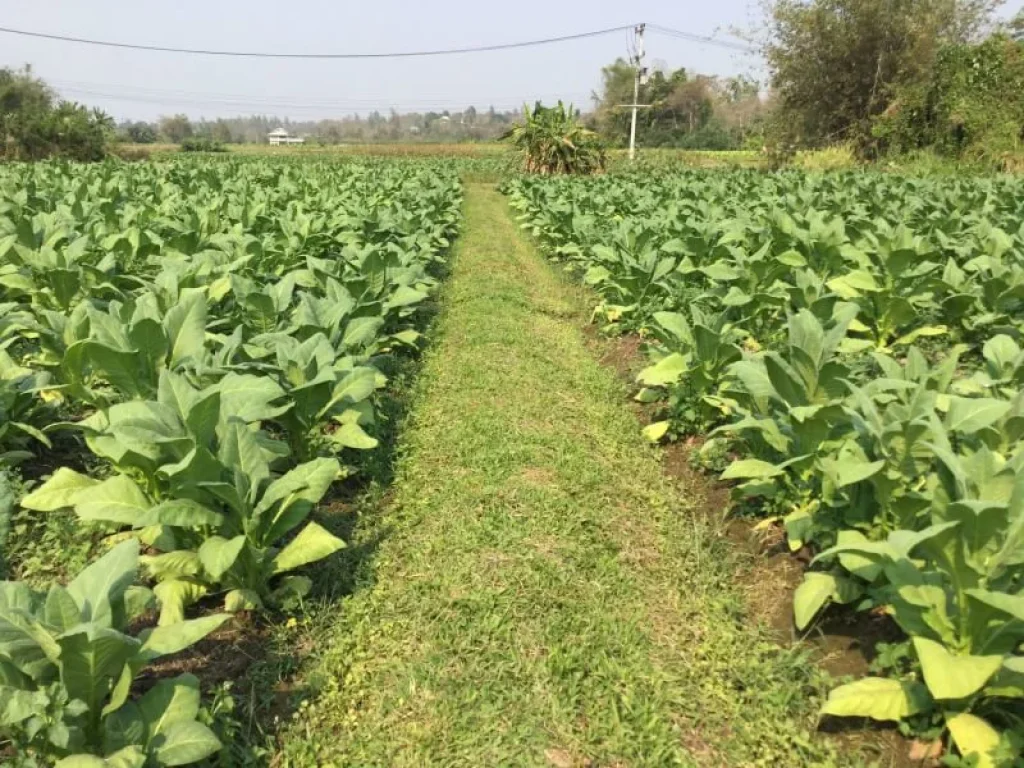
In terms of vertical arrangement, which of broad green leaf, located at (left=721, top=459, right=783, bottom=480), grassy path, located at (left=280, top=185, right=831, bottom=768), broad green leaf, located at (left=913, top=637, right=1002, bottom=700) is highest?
broad green leaf, located at (left=721, top=459, right=783, bottom=480)

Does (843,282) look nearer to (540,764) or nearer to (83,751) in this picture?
(540,764)

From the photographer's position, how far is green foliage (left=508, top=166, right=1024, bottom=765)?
220cm

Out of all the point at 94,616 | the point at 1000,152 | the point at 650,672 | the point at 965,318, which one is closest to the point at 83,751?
the point at 94,616

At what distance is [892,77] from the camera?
1267 inches

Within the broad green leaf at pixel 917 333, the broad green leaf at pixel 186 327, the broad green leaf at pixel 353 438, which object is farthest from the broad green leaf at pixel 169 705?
the broad green leaf at pixel 917 333

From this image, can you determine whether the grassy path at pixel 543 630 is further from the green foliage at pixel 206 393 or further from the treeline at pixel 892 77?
the treeline at pixel 892 77

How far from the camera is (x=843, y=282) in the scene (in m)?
5.98

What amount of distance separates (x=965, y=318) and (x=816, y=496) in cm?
370

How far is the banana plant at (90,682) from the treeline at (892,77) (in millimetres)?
29128

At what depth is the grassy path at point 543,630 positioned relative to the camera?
8.11ft

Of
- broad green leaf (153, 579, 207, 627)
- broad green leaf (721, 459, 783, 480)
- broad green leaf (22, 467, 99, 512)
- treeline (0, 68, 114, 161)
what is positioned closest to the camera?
broad green leaf (153, 579, 207, 627)

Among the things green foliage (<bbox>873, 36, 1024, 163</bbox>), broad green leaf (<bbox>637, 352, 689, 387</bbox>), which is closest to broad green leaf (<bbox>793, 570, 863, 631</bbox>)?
broad green leaf (<bbox>637, 352, 689, 387</bbox>)

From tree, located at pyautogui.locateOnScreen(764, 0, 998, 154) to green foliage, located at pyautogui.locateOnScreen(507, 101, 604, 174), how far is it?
419 inches

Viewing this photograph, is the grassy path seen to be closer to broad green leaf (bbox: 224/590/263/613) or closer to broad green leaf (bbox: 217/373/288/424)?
broad green leaf (bbox: 224/590/263/613)
